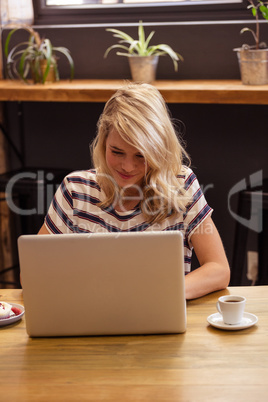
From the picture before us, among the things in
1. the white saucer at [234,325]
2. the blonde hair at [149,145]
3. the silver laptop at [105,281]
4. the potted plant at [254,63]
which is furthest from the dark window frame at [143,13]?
the silver laptop at [105,281]

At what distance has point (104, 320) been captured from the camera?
1.37m

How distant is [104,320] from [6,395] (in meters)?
0.29

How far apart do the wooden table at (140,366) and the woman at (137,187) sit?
1.46 ft

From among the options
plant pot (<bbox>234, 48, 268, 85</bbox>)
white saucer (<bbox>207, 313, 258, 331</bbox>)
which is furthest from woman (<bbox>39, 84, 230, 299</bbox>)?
plant pot (<bbox>234, 48, 268, 85</bbox>)

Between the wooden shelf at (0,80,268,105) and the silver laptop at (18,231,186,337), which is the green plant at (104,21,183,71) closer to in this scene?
the wooden shelf at (0,80,268,105)

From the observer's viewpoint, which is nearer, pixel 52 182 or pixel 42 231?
pixel 42 231

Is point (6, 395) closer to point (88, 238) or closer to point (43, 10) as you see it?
point (88, 238)

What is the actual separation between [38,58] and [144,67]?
571 millimetres

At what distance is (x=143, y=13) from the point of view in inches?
133

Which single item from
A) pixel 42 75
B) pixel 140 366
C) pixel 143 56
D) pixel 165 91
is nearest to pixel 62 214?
pixel 140 366

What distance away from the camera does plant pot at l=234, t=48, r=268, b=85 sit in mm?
2850

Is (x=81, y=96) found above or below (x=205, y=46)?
below

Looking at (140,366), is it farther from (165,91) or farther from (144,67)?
(144,67)

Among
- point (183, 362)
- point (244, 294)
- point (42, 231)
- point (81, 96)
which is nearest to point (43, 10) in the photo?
point (81, 96)
